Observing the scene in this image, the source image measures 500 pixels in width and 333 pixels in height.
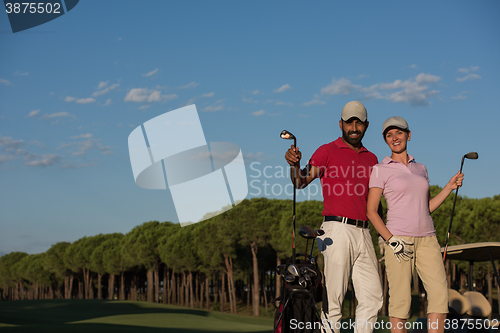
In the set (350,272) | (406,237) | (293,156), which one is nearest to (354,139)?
(293,156)

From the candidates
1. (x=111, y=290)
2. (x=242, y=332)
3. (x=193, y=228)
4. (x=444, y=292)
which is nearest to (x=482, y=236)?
(x=242, y=332)

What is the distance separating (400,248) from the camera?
5.61 metres

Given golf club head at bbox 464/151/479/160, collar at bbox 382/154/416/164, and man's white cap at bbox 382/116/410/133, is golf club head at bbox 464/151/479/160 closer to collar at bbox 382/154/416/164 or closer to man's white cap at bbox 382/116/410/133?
collar at bbox 382/154/416/164

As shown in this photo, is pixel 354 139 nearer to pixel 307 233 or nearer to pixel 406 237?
pixel 406 237

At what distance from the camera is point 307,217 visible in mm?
40594

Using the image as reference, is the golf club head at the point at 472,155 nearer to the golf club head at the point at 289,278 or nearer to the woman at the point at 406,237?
the woman at the point at 406,237

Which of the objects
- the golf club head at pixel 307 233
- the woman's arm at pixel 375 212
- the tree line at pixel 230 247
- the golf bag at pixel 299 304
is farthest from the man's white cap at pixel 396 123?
the tree line at pixel 230 247

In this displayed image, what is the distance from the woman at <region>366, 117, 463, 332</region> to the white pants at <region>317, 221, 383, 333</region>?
0.27 meters

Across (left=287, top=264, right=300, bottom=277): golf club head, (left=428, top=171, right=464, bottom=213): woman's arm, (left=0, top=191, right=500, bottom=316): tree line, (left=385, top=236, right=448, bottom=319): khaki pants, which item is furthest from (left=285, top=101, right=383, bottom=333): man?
(left=0, top=191, right=500, bottom=316): tree line

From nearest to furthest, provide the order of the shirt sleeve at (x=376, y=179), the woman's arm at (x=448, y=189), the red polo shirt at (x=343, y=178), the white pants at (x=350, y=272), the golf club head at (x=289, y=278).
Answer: the golf club head at (x=289, y=278)
the white pants at (x=350, y=272)
the red polo shirt at (x=343, y=178)
the shirt sleeve at (x=376, y=179)
the woman's arm at (x=448, y=189)

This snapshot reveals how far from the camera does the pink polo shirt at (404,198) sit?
586cm

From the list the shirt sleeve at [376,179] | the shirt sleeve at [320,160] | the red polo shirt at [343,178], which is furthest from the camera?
the shirt sleeve at [320,160]

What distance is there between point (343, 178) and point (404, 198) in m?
0.77

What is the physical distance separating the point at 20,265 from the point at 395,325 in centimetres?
13019
